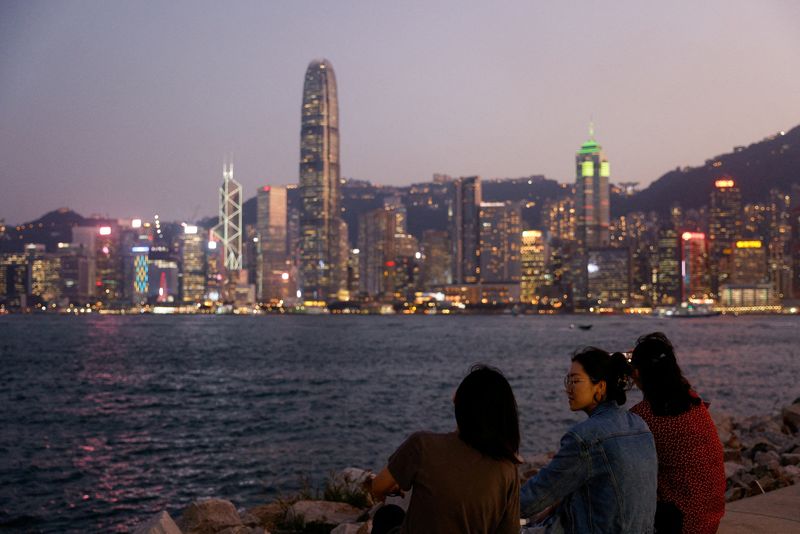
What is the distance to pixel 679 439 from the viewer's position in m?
5.01

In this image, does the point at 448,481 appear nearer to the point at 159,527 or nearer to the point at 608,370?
the point at 608,370

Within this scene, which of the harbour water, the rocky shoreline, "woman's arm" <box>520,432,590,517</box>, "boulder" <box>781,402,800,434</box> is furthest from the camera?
the harbour water

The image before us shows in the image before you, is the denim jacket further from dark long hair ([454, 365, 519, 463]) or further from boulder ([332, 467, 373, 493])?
boulder ([332, 467, 373, 493])

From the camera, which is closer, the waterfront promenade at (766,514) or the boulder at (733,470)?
the waterfront promenade at (766,514)

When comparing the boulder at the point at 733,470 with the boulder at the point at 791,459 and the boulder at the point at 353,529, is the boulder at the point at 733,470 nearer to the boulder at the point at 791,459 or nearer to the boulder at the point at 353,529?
the boulder at the point at 791,459

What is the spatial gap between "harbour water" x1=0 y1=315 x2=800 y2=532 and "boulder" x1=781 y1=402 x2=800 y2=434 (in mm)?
7586

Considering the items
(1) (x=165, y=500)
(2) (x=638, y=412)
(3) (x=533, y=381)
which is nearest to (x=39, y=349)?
(3) (x=533, y=381)

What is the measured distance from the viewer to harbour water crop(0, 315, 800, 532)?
1839 centimetres

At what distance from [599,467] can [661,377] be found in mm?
887

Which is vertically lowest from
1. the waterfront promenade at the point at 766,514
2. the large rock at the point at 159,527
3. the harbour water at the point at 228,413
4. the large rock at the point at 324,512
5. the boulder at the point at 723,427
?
the harbour water at the point at 228,413

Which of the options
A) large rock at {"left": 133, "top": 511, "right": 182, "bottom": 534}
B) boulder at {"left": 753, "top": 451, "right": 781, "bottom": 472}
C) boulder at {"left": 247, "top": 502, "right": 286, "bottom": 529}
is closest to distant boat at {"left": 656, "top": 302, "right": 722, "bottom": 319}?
boulder at {"left": 753, "top": 451, "right": 781, "bottom": 472}

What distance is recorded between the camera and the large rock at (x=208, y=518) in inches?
378

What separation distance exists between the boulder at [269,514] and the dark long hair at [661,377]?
548 cm

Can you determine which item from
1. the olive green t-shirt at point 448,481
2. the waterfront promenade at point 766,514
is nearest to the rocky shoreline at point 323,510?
the waterfront promenade at point 766,514
